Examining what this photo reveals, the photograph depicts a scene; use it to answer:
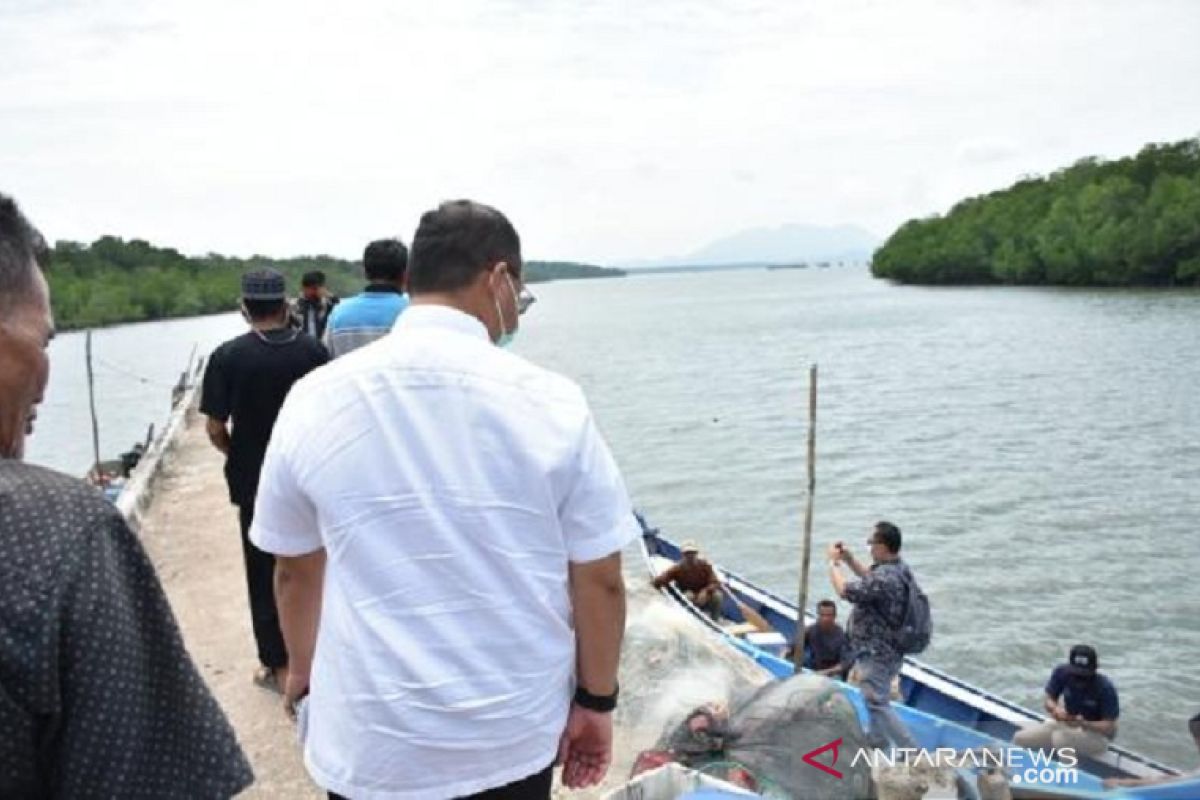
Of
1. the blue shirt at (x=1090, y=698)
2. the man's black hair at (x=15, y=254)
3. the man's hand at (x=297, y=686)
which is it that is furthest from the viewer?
the blue shirt at (x=1090, y=698)

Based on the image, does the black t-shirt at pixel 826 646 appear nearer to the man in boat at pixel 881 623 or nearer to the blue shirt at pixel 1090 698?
the blue shirt at pixel 1090 698

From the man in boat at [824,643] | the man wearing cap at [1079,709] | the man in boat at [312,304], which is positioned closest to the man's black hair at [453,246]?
the man in boat at [312,304]

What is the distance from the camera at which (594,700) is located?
2.21 m

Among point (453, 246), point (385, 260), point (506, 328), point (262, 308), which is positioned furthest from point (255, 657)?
point (453, 246)

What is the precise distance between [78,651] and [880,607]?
6.95 meters

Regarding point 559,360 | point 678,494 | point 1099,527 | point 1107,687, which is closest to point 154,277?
point 559,360

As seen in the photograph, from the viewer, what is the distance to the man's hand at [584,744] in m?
2.23

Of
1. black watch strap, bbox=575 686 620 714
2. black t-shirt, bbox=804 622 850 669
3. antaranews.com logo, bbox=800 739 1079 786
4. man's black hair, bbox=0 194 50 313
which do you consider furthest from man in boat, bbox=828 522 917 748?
man's black hair, bbox=0 194 50 313

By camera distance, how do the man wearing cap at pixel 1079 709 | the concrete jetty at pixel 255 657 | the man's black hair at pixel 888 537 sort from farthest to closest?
1. the man wearing cap at pixel 1079 709
2. the man's black hair at pixel 888 537
3. the concrete jetty at pixel 255 657

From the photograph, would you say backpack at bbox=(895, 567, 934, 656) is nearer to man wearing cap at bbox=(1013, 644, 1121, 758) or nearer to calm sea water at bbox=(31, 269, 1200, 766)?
man wearing cap at bbox=(1013, 644, 1121, 758)

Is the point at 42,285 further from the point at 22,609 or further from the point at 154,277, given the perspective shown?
the point at 154,277

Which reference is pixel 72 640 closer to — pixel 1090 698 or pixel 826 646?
pixel 1090 698

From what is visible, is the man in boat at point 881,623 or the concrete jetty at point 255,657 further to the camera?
the man in boat at point 881,623

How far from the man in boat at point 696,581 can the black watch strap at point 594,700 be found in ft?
32.2
